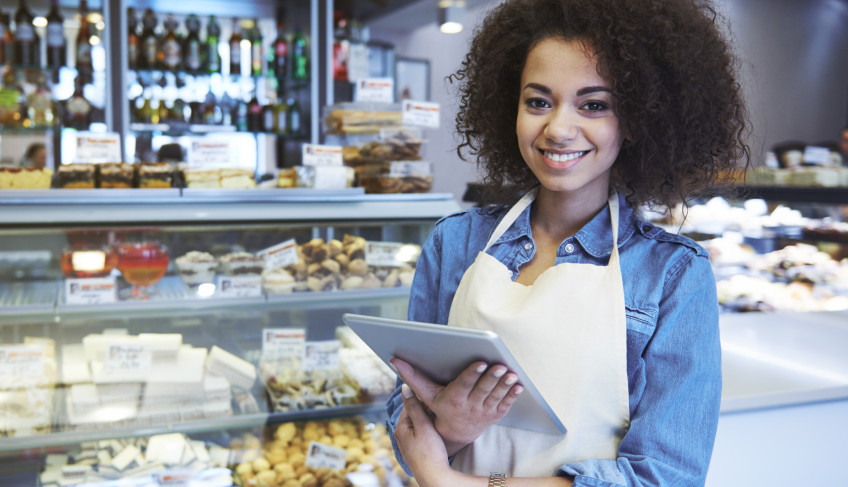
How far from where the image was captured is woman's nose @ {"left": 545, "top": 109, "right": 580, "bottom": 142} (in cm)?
98

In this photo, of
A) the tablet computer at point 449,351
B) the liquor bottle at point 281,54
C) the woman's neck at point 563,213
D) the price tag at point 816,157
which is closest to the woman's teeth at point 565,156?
the woman's neck at point 563,213

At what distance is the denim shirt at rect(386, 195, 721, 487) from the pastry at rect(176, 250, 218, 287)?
1.27 meters

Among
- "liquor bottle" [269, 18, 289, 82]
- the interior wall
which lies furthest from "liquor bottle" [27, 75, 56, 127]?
the interior wall

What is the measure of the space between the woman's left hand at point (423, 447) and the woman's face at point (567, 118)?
0.39 m

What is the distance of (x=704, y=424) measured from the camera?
0.94 meters

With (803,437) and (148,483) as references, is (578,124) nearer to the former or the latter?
(803,437)

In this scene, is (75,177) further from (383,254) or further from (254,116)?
(254,116)

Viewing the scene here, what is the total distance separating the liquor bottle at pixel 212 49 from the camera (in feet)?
14.4

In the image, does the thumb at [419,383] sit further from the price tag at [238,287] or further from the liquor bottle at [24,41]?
the liquor bottle at [24,41]

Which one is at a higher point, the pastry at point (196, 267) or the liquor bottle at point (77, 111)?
the liquor bottle at point (77, 111)

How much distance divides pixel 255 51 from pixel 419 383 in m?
3.93

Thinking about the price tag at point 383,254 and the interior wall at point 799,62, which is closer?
the price tag at point 383,254

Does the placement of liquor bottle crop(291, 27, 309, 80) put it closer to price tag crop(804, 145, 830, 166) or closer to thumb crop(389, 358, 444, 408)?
price tag crop(804, 145, 830, 166)

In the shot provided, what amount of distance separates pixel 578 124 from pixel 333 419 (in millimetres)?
1457
